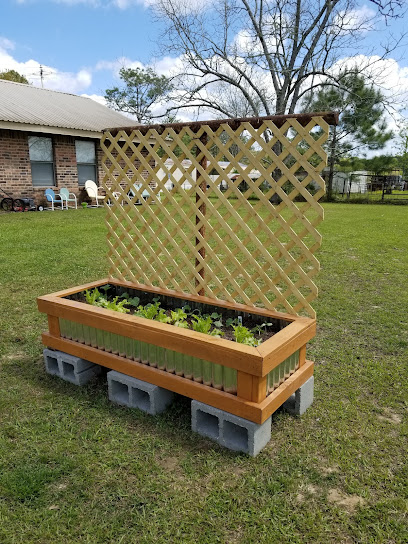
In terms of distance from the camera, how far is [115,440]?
6.84 ft

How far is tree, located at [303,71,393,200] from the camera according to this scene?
1583cm

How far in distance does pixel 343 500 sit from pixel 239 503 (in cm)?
44

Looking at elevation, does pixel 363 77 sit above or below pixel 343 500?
above

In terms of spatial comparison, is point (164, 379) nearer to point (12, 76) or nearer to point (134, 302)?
point (134, 302)

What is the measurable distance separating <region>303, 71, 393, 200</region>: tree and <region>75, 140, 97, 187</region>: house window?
8.11 meters

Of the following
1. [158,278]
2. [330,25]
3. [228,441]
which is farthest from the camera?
[330,25]

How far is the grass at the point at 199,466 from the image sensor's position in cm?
158

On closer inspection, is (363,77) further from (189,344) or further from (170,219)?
(189,344)

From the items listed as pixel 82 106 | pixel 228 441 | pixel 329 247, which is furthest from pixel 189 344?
pixel 82 106

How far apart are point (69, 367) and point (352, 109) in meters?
17.6

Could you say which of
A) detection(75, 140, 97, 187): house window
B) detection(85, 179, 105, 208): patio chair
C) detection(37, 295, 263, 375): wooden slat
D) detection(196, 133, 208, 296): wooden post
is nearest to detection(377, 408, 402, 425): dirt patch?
detection(37, 295, 263, 375): wooden slat

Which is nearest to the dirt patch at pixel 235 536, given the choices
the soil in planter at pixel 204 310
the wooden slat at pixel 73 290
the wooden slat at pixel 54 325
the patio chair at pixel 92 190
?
→ the soil in planter at pixel 204 310

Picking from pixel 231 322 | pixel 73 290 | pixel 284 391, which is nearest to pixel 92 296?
pixel 73 290

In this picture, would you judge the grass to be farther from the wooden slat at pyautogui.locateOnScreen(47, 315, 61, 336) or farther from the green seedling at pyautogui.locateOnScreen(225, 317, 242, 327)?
the green seedling at pyautogui.locateOnScreen(225, 317, 242, 327)
